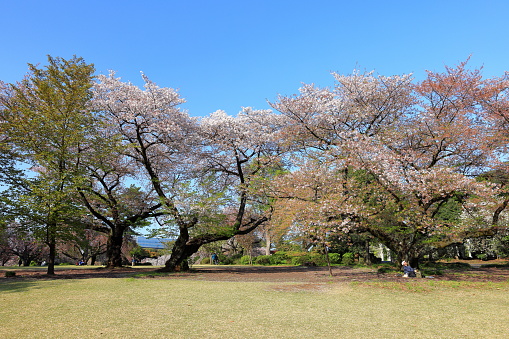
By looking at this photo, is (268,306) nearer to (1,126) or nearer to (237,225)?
(237,225)

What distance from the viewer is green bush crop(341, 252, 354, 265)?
29031 millimetres

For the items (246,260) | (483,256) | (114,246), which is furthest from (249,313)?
(483,256)

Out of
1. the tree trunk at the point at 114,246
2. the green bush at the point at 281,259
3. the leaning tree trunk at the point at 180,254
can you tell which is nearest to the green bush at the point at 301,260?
the green bush at the point at 281,259

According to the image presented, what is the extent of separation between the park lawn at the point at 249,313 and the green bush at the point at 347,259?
18539 millimetres

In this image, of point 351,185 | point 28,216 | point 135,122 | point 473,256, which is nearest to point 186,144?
point 135,122

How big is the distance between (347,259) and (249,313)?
2434 centimetres

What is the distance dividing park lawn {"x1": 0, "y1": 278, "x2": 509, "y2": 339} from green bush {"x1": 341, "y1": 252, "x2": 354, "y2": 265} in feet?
60.8

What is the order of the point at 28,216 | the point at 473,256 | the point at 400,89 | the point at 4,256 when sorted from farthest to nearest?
the point at 473,256, the point at 4,256, the point at 400,89, the point at 28,216

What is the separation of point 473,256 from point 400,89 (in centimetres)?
3934

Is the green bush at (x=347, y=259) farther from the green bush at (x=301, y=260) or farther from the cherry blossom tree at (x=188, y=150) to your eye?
the cherry blossom tree at (x=188, y=150)

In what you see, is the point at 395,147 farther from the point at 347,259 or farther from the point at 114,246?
the point at 114,246

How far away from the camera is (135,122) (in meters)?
20.1

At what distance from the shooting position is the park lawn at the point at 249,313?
5.62 meters

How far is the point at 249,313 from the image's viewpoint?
23.4 ft
